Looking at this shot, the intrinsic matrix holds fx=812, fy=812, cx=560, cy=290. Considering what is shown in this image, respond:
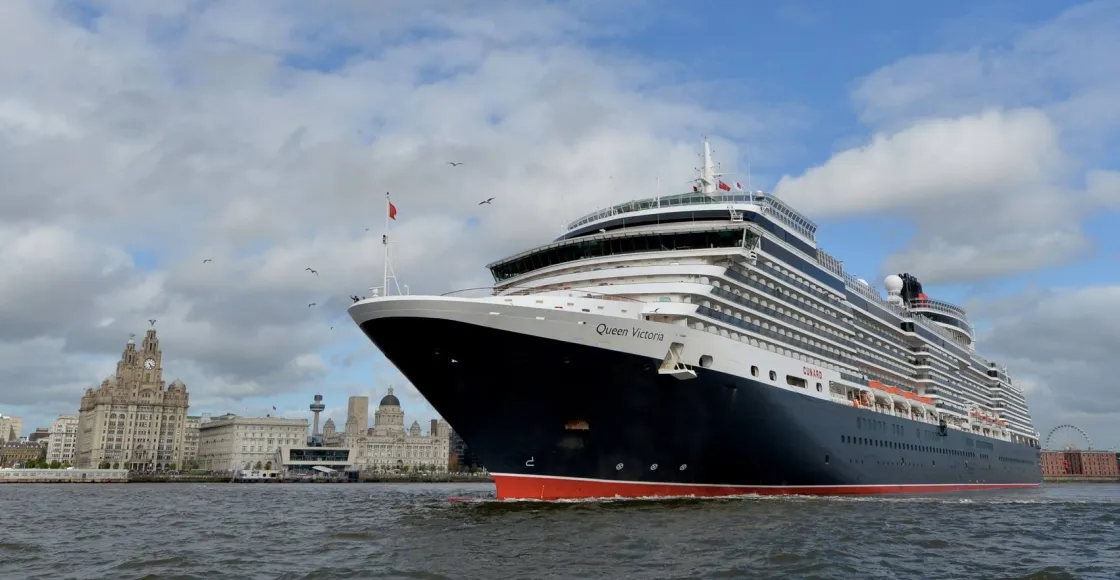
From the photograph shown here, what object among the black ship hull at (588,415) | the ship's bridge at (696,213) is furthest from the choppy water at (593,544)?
the ship's bridge at (696,213)

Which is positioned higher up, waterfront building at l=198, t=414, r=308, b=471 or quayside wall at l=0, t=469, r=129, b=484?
waterfront building at l=198, t=414, r=308, b=471

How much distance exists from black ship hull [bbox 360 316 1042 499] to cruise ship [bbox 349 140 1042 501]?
0.18 feet

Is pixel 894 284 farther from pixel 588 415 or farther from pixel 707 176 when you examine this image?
pixel 588 415

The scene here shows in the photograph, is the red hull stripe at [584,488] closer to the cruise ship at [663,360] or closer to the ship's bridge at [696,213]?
the cruise ship at [663,360]

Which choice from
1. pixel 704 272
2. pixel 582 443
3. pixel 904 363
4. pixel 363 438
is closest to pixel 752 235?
pixel 704 272

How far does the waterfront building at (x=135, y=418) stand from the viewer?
178 m

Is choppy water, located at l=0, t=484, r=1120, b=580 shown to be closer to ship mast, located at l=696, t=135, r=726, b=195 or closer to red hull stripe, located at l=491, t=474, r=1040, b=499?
red hull stripe, located at l=491, t=474, r=1040, b=499

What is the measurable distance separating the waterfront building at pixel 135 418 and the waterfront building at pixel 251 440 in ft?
29.6

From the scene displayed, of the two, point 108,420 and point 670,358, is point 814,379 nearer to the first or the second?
point 670,358

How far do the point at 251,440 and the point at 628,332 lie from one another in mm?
170687

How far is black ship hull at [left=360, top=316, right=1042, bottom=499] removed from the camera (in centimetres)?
2834

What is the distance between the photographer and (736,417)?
1228 inches

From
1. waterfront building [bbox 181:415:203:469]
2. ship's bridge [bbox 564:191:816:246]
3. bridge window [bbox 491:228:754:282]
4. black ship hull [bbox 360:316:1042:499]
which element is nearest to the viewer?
black ship hull [bbox 360:316:1042:499]

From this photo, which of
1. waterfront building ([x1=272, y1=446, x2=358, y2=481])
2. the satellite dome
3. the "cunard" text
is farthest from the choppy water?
waterfront building ([x1=272, y1=446, x2=358, y2=481])
